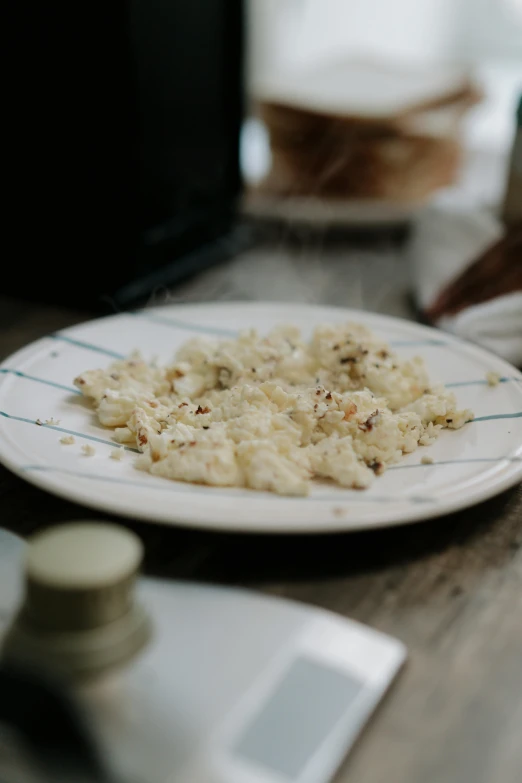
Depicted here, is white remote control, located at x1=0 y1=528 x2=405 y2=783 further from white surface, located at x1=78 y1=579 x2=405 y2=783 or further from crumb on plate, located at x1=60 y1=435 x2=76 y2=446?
crumb on plate, located at x1=60 y1=435 x2=76 y2=446

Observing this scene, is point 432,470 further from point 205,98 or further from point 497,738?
point 205,98

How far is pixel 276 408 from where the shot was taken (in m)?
0.73

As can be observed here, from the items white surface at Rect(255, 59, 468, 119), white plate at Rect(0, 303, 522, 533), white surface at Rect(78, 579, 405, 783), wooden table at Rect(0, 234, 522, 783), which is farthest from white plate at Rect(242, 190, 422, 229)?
white surface at Rect(78, 579, 405, 783)

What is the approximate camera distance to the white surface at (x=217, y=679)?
437 millimetres

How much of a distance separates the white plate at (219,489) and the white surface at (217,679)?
0.19 feet

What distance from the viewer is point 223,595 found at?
0.55 m

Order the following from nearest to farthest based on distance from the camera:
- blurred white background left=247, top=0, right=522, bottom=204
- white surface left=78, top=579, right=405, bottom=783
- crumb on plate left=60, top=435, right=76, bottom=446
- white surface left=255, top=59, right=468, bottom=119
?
white surface left=78, top=579, right=405, bottom=783
crumb on plate left=60, top=435, right=76, bottom=446
white surface left=255, top=59, right=468, bottom=119
blurred white background left=247, top=0, right=522, bottom=204

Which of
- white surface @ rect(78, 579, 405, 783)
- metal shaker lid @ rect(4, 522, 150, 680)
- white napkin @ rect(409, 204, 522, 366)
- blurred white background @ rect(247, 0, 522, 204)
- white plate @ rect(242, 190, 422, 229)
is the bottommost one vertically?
blurred white background @ rect(247, 0, 522, 204)

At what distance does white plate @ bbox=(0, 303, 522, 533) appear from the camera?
583mm

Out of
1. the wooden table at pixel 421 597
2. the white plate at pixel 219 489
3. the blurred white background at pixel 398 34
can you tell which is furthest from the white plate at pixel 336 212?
the blurred white background at pixel 398 34

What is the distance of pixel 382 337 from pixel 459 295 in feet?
1.00

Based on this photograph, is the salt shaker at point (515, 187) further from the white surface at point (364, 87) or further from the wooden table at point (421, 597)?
the wooden table at point (421, 597)

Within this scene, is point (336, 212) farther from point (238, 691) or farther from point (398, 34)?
point (398, 34)

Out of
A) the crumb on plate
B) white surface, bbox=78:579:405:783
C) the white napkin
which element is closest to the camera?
white surface, bbox=78:579:405:783
